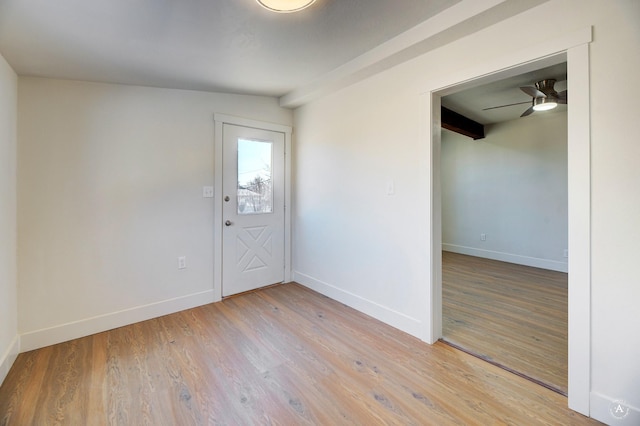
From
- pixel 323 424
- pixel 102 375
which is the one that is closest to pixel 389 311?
pixel 323 424

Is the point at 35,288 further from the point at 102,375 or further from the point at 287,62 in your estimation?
the point at 287,62

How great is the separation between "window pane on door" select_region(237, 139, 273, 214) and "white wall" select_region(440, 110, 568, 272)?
8.13ft

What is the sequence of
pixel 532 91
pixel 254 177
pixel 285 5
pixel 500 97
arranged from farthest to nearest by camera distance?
pixel 500 97
pixel 254 177
pixel 532 91
pixel 285 5

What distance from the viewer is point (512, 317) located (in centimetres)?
278

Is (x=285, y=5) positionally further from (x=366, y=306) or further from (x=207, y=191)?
(x=366, y=306)

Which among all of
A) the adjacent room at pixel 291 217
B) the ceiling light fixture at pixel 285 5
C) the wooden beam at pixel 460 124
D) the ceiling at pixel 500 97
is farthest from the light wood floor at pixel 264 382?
the wooden beam at pixel 460 124

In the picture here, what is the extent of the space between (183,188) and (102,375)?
171 centimetres

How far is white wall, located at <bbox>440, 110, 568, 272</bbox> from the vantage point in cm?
442

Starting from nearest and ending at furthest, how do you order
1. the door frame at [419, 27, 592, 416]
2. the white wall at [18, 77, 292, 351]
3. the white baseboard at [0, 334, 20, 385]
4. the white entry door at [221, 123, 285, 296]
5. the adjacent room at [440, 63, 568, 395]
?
the door frame at [419, 27, 592, 416], the white baseboard at [0, 334, 20, 385], the white wall at [18, 77, 292, 351], the adjacent room at [440, 63, 568, 395], the white entry door at [221, 123, 285, 296]

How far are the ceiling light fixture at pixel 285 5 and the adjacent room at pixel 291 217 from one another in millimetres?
46

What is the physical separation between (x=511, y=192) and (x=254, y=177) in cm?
447

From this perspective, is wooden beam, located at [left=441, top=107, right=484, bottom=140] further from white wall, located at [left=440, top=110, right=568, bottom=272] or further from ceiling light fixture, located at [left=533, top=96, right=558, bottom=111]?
ceiling light fixture, located at [left=533, top=96, right=558, bottom=111]

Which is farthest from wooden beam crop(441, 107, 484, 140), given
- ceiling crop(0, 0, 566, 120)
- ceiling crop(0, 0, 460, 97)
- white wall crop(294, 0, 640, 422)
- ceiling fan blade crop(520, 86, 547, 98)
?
ceiling crop(0, 0, 460, 97)

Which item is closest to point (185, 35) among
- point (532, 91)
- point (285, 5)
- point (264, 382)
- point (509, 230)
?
point (285, 5)
